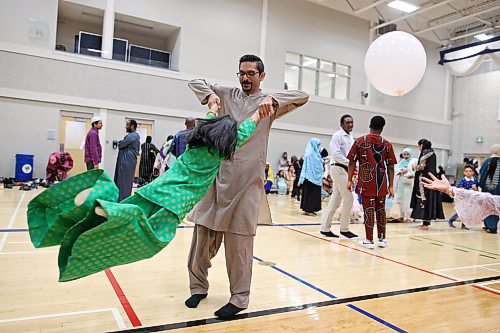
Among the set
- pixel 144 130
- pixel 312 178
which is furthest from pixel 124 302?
pixel 144 130

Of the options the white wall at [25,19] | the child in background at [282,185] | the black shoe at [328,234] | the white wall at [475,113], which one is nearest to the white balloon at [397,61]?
the black shoe at [328,234]

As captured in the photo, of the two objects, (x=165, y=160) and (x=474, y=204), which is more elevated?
(x=165, y=160)

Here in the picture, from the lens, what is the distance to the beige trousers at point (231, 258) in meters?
2.35

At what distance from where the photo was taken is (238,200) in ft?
7.69

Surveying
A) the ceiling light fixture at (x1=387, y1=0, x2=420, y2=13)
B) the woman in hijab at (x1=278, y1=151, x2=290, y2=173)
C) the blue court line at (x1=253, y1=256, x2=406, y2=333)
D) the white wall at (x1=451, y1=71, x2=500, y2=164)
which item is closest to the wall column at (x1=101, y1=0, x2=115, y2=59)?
the woman in hijab at (x1=278, y1=151, x2=290, y2=173)

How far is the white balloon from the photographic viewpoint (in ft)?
18.7

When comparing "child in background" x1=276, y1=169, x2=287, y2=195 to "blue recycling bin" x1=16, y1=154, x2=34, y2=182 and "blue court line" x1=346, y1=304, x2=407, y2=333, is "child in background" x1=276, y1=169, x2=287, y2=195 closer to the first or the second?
"blue recycling bin" x1=16, y1=154, x2=34, y2=182

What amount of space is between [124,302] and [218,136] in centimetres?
124

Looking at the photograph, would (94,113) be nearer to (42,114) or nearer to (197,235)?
(42,114)

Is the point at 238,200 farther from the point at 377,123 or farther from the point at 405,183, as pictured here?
the point at 405,183

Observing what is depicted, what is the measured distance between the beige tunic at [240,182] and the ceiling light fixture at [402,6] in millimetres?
12886

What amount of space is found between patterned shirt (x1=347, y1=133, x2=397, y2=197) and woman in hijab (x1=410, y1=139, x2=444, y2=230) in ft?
7.10

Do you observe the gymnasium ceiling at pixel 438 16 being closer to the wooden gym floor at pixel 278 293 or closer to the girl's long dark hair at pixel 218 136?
the wooden gym floor at pixel 278 293

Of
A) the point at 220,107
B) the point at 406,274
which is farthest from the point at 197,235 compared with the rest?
the point at 406,274
